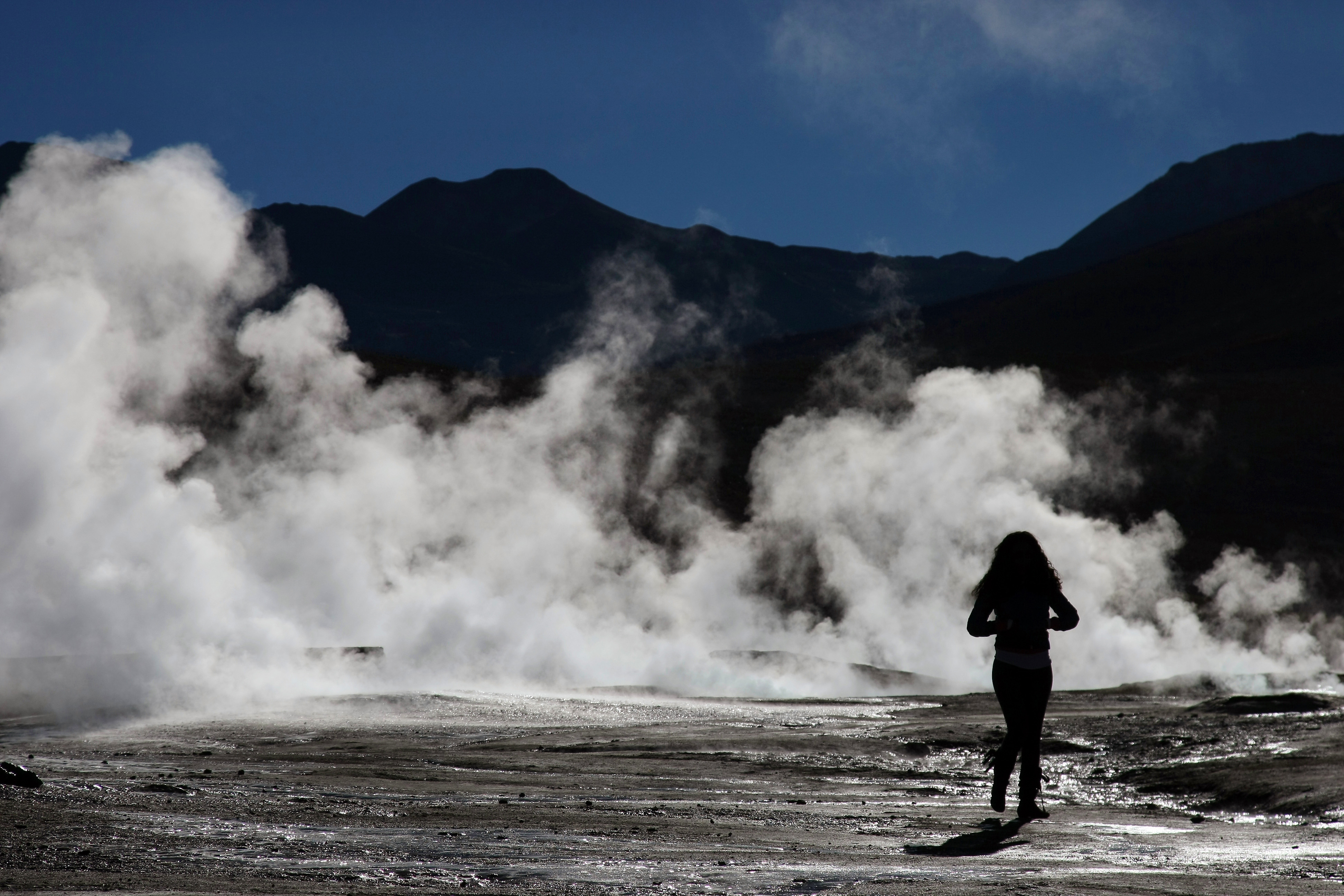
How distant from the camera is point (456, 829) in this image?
6301 millimetres

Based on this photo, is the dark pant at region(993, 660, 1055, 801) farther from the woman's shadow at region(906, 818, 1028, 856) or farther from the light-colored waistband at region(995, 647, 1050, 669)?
the woman's shadow at region(906, 818, 1028, 856)

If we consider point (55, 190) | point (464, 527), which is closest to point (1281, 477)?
point (464, 527)

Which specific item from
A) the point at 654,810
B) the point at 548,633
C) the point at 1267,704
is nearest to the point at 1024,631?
the point at 654,810

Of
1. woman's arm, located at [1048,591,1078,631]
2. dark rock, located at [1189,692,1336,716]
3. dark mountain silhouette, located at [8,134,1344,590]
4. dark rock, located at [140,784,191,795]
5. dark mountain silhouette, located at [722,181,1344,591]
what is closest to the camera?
woman's arm, located at [1048,591,1078,631]

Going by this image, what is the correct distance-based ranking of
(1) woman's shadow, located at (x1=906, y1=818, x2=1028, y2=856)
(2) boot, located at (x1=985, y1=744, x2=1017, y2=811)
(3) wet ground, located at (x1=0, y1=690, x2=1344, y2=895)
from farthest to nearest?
(2) boot, located at (x1=985, y1=744, x2=1017, y2=811)
(1) woman's shadow, located at (x1=906, y1=818, x2=1028, y2=856)
(3) wet ground, located at (x1=0, y1=690, x2=1344, y2=895)

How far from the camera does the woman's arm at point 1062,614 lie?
22.2ft

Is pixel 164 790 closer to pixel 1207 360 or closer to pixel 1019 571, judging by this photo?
pixel 1019 571

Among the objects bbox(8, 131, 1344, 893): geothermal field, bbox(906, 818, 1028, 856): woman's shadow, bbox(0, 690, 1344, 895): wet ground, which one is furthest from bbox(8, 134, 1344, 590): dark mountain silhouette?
bbox(906, 818, 1028, 856): woman's shadow

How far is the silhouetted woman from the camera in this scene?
6840 millimetres

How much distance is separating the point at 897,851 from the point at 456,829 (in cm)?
204

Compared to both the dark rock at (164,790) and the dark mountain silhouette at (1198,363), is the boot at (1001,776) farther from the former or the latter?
the dark mountain silhouette at (1198,363)

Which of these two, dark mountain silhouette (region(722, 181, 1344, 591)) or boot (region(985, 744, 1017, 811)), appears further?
dark mountain silhouette (region(722, 181, 1344, 591))

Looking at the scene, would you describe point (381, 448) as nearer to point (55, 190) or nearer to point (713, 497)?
point (55, 190)

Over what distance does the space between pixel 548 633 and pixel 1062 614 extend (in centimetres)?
2062
